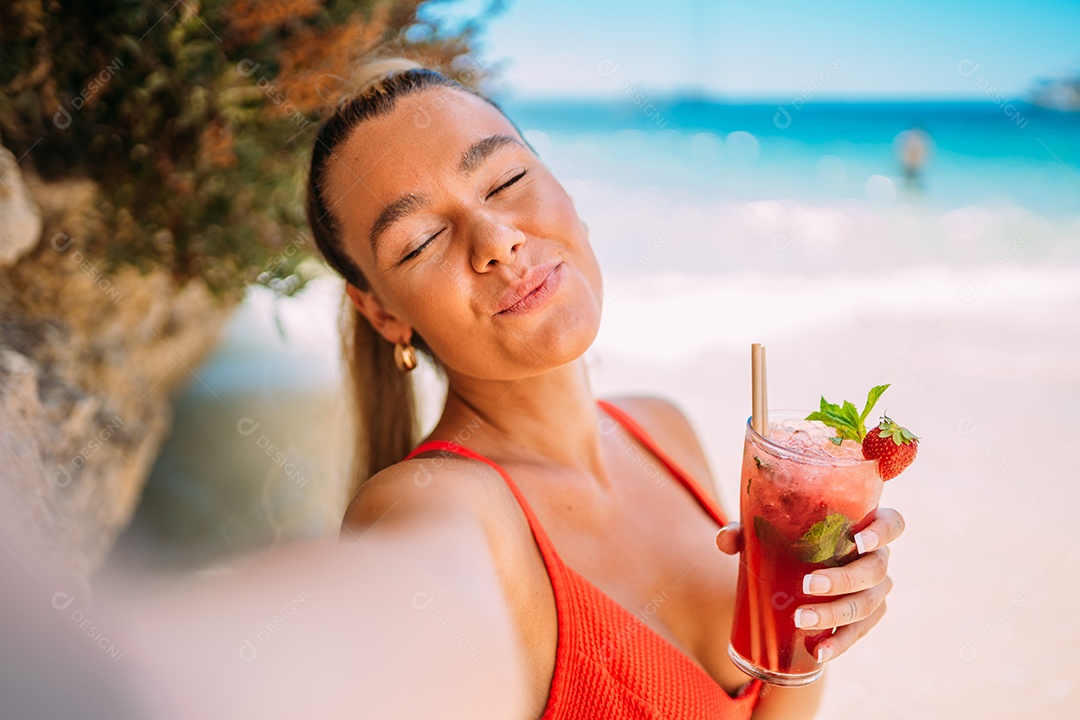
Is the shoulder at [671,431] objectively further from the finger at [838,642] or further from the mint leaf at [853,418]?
the mint leaf at [853,418]

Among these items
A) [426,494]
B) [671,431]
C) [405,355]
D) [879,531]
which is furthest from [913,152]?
[426,494]

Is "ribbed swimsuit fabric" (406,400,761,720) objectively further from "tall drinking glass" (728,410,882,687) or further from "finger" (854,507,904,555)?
"finger" (854,507,904,555)

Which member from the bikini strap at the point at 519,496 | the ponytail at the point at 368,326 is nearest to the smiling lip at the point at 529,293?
the bikini strap at the point at 519,496

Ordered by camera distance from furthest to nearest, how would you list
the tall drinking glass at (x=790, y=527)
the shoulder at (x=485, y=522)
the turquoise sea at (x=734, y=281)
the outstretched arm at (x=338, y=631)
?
the turquoise sea at (x=734, y=281), the tall drinking glass at (x=790, y=527), the shoulder at (x=485, y=522), the outstretched arm at (x=338, y=631)

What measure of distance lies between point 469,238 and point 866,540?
930mm

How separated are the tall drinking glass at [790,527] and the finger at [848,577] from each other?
0.02m

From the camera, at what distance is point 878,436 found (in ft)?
4.38

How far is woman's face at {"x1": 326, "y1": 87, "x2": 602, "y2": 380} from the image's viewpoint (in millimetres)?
1569

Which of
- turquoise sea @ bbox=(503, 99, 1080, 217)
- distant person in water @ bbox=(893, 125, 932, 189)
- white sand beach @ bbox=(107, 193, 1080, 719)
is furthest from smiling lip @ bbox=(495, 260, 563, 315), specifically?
distant person in water @ bbox=(893, 125, 932, 189)

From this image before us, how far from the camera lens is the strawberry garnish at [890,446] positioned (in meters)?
1.33

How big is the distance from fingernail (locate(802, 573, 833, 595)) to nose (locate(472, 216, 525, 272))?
81cm

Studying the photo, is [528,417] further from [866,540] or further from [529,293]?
[866,540]

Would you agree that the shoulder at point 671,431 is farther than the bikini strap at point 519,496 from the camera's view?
Yes

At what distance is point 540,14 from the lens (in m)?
12.5
